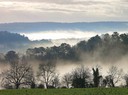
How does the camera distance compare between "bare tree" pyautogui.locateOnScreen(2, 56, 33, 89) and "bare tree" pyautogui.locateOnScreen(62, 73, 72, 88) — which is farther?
"bare tree" pyautogui.locateOnScreen(62, 73, 72, 88)

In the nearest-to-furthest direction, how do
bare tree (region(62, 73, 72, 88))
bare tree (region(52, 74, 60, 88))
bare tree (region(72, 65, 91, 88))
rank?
bare tree (region(72, 65, 91, 88)), bare tree (region(52, 74, 60, 88)), bare tree (region(62, 73, 72, 88))

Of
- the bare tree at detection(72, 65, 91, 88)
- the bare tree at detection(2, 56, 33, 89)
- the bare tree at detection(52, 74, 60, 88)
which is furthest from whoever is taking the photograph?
the bare tree at detection(52, 74, 60, 88)

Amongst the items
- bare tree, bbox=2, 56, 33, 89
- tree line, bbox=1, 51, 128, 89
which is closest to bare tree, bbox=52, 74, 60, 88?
tree line, bbox=1, 51, 128, 89

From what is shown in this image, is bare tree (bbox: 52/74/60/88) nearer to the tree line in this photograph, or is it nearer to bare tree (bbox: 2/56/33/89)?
the tree line

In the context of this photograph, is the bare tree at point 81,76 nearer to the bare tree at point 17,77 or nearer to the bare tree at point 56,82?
the bare tree at point 56,82

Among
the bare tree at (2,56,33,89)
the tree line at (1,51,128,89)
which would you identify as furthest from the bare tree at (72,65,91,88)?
the bare tree at (2,56,33,89)

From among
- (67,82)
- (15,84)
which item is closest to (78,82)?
(15,84)

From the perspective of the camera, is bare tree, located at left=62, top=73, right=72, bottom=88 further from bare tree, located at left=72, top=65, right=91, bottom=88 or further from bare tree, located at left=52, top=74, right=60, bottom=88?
bare tree, located at left=52, top=74, right=60, bottom=88

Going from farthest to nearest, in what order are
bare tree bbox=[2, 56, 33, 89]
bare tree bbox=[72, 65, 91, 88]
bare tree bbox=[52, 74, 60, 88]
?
bare tree bbox=[52, 74, 60, 88] → bare tree bbox=[2, 56, 33, 89] → bare tree bbox=[72, 65, 91, 88]

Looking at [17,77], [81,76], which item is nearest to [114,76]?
[81,76]

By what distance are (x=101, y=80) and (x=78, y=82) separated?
2315 centimetres

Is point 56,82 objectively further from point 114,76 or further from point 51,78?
point 114,76

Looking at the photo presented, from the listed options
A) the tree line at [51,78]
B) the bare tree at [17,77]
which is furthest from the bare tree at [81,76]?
the bare tree at [17,77]

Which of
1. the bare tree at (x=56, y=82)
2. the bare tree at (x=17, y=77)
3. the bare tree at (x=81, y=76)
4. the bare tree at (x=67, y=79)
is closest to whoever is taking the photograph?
the bare tree at (x=81, y=76)
